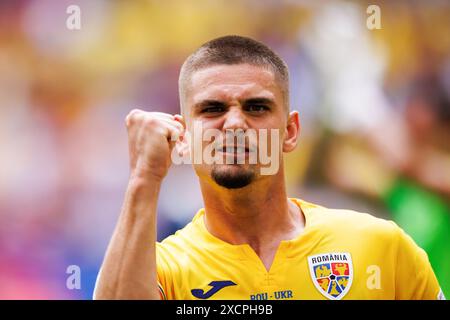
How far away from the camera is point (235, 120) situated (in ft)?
9.02

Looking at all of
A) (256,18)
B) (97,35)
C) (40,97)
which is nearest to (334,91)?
(256,18)

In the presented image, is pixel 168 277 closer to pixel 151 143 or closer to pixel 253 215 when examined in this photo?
pixel 253 215

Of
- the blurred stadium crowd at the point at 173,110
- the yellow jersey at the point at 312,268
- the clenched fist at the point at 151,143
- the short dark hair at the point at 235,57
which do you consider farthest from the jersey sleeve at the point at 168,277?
the blurred stadium crowd at the point at 173,110

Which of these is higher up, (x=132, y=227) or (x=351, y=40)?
(x=351, y=40)

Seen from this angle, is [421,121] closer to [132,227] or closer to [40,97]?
[40,97]

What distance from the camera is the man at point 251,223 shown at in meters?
2.74

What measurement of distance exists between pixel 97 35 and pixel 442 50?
3.68 metres

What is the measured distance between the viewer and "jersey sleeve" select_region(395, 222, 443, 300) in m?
2.92

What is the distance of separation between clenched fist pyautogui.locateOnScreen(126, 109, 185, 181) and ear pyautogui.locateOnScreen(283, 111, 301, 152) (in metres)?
0.67

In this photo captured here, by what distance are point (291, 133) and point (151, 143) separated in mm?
865

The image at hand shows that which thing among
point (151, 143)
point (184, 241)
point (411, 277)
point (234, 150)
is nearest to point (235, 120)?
point (234, 150)

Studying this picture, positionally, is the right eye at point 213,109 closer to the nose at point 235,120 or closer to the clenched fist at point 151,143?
the nose at point 235,120

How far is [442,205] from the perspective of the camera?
264 inches

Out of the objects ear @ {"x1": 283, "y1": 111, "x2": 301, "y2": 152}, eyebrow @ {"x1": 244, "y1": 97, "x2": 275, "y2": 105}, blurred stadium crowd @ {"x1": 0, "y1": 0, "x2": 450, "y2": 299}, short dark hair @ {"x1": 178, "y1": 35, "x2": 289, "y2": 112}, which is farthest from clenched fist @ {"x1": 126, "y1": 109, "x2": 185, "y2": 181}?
blurred stadium crowd @ {"x1": 0, "y1": 0, "x2": 450, "y2": 299}
